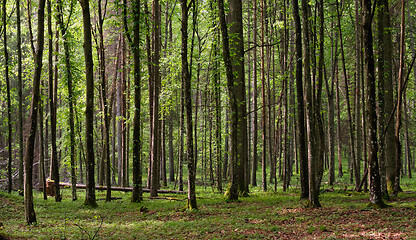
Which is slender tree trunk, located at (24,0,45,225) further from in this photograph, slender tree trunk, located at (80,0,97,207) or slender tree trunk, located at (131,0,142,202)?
slender tree trunk, located at (131,0,142,202)

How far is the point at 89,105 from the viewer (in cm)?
1164

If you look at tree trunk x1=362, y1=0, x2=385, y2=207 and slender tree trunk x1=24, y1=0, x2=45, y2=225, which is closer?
slender tree trunk x1=24, y1=0, x2=45, y2=225

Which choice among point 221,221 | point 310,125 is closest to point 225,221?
point 221,221

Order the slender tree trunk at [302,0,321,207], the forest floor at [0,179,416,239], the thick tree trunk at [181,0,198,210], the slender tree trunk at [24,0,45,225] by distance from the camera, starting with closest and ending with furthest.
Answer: the forest floor at [0,179,416,239]
the slender tree trunk at [24,0,45,225]
the slender tree trunk at [302,0,321,207]
the thick tree trunk at [181,0,198,210]

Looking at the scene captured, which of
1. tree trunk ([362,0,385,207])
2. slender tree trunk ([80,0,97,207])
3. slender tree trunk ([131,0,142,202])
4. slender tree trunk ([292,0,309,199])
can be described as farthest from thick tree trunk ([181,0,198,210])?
tree trunk ([362,0,385,207])

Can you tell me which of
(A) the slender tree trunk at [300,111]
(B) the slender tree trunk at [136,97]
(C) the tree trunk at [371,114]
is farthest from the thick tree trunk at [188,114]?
(C) the tree trunk at [371,114]

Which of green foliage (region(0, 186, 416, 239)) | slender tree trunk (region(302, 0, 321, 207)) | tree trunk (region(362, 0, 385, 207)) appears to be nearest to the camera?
green foliage (region(0, 186, 416, 239))

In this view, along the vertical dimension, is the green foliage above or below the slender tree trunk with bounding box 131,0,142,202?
below

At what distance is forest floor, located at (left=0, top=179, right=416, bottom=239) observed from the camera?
680 centimetres

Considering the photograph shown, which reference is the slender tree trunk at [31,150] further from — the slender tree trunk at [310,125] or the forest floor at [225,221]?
the slender tree trunk at [310,125]

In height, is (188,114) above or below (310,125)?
above

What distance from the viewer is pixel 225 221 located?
8.52 metres

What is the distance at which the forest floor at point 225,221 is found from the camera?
6.80 meters

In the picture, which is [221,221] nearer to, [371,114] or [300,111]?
[300,111]
